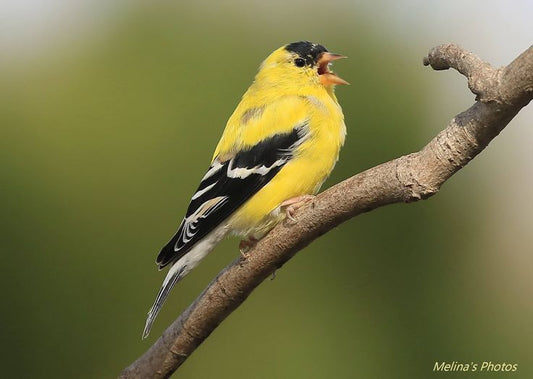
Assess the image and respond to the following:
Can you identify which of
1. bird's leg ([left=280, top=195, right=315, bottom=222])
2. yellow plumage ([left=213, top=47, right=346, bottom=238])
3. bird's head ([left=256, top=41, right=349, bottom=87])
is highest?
bird's head ([left=256, top=41, right=349, bottom=87])

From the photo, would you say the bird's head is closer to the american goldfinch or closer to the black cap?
the black cap

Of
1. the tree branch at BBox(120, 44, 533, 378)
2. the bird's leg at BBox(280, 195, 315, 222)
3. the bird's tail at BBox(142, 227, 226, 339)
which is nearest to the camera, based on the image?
the tree branch at BBox(120, 44, 533, 378)

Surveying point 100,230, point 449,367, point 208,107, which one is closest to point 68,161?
point 100,230

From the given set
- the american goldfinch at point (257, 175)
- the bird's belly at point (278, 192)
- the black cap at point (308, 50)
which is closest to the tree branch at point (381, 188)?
the american goldfinch at point (257, 175)

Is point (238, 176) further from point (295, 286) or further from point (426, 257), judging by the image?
point (426, 257)

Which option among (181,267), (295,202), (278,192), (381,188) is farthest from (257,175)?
(381,188)

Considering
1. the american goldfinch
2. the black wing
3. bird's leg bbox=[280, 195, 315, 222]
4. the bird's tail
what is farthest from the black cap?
the bird's tail

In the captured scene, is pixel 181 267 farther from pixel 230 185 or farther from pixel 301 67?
pixel 301 67
